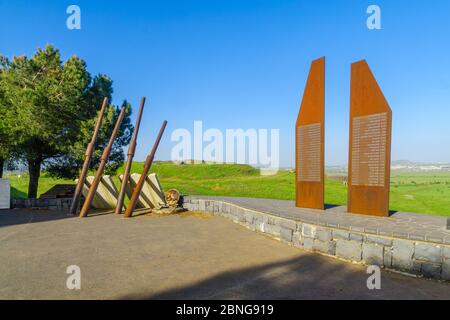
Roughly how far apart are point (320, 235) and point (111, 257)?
4.26 meters

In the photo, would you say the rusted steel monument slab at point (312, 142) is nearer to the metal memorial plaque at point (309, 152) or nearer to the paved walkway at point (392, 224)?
the metal memorial plaque at point (309, 152)

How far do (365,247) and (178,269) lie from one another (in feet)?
11.1

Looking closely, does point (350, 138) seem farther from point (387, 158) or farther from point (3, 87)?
point (3, 87)

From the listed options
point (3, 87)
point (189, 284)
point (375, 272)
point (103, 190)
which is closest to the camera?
point (189, 284)

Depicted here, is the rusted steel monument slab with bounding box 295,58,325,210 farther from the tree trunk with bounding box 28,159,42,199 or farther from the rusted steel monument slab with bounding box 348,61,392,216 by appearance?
the tree trunk with bounding box 28,159,42,199

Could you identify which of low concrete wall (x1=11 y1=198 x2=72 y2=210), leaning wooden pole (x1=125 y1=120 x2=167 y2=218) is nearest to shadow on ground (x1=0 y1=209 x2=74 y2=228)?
low concrete wall (x1=11 y1=198 x2=72 y2=210)

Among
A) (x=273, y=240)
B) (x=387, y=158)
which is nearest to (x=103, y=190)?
(x=273, y=240)

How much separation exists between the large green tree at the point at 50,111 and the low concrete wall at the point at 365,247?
10864 mm

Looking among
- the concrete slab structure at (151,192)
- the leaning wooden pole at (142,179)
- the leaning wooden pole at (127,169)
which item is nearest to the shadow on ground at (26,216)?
the leaning wooden pole at (127,169)

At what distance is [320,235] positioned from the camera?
6.27m

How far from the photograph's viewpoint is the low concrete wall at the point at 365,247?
4766 millimetres

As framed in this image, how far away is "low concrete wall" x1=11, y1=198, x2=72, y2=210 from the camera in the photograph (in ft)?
45.6

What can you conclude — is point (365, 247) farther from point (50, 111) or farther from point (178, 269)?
point (50, 111)

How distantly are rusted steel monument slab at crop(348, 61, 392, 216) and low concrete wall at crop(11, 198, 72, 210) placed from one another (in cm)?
1218
